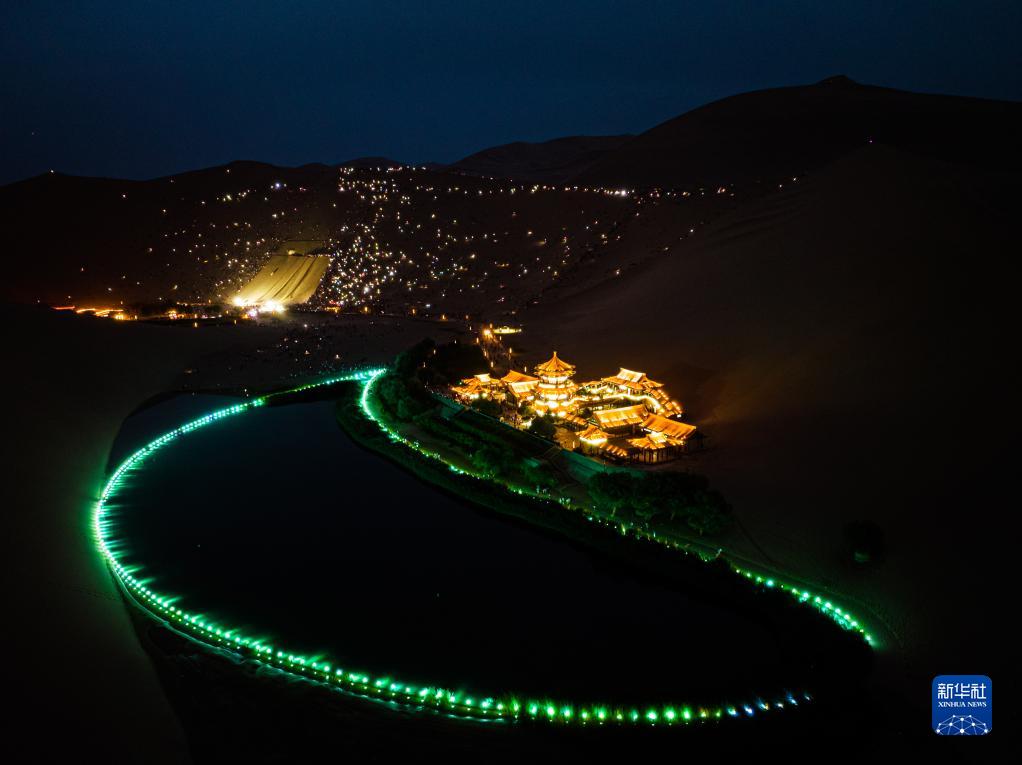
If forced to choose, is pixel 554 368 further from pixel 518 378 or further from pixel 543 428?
pixel 543 428

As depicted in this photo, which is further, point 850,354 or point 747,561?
point 850,354

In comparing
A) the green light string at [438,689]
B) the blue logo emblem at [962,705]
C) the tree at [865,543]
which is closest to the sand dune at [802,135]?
the tree at [865,543]

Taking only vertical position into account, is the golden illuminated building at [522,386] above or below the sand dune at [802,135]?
below

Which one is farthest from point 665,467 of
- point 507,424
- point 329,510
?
point 329,510

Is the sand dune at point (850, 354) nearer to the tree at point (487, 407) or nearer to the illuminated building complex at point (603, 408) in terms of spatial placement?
the illuminated building complex at point (603, 408)

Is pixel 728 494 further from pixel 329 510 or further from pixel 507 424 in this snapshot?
pixel 329 510

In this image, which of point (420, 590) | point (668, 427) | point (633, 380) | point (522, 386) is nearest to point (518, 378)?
point (522, 386)
